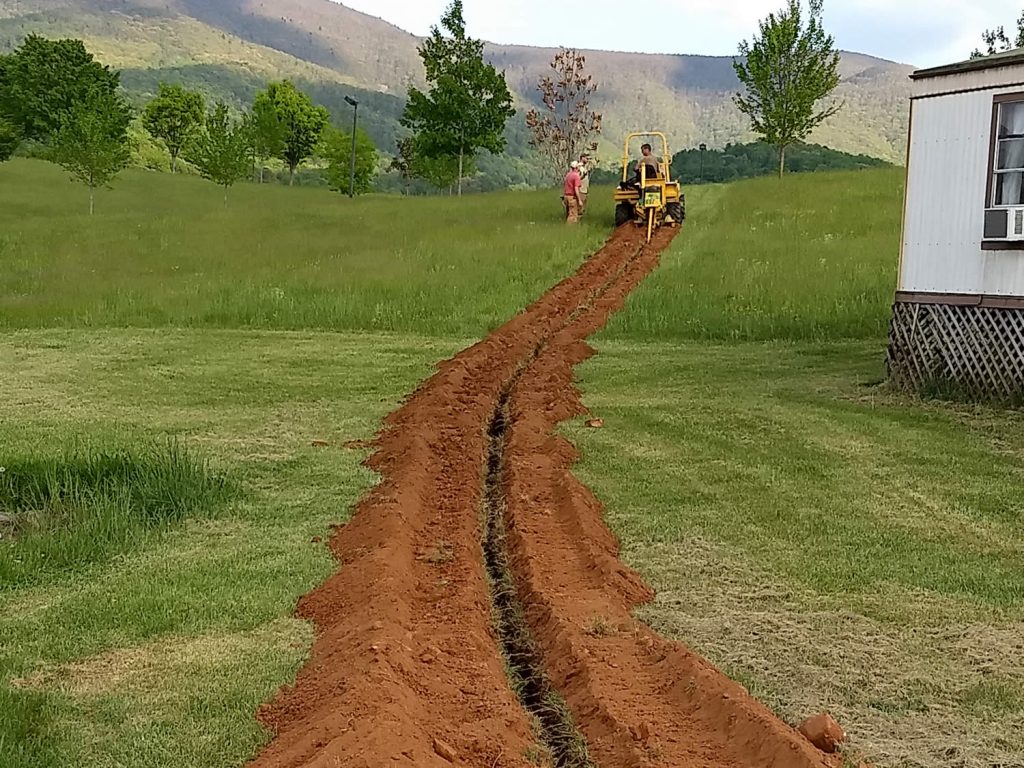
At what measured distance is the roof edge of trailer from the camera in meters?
11.5

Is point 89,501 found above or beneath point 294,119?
beneath

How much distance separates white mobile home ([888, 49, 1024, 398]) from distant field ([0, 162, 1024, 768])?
0.70 m

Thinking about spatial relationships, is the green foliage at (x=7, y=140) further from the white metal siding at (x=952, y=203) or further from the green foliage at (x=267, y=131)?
the white metal siding at (x=952, y=203)

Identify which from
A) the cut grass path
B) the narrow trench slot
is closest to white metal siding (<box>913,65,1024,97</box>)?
the cut grass path

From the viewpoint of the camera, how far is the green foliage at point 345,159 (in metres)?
70.2

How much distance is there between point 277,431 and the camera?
1074cm

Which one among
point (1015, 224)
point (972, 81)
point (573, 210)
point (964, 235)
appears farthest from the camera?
point (573, 210)

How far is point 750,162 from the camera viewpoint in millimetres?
81500

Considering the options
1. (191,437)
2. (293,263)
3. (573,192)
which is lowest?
(191,437)

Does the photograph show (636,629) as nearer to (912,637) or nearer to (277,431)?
(912,637)

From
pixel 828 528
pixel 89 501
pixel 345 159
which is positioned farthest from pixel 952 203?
pixel 345 159

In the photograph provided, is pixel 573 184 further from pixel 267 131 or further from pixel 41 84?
pixel 41 84

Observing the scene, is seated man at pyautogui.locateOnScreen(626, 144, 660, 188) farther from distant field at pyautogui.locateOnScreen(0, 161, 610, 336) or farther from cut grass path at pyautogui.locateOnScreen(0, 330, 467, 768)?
cut grass path at pyautogui.locateOnScreen(0, 330, 467, 768)

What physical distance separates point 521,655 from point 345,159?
221ft
